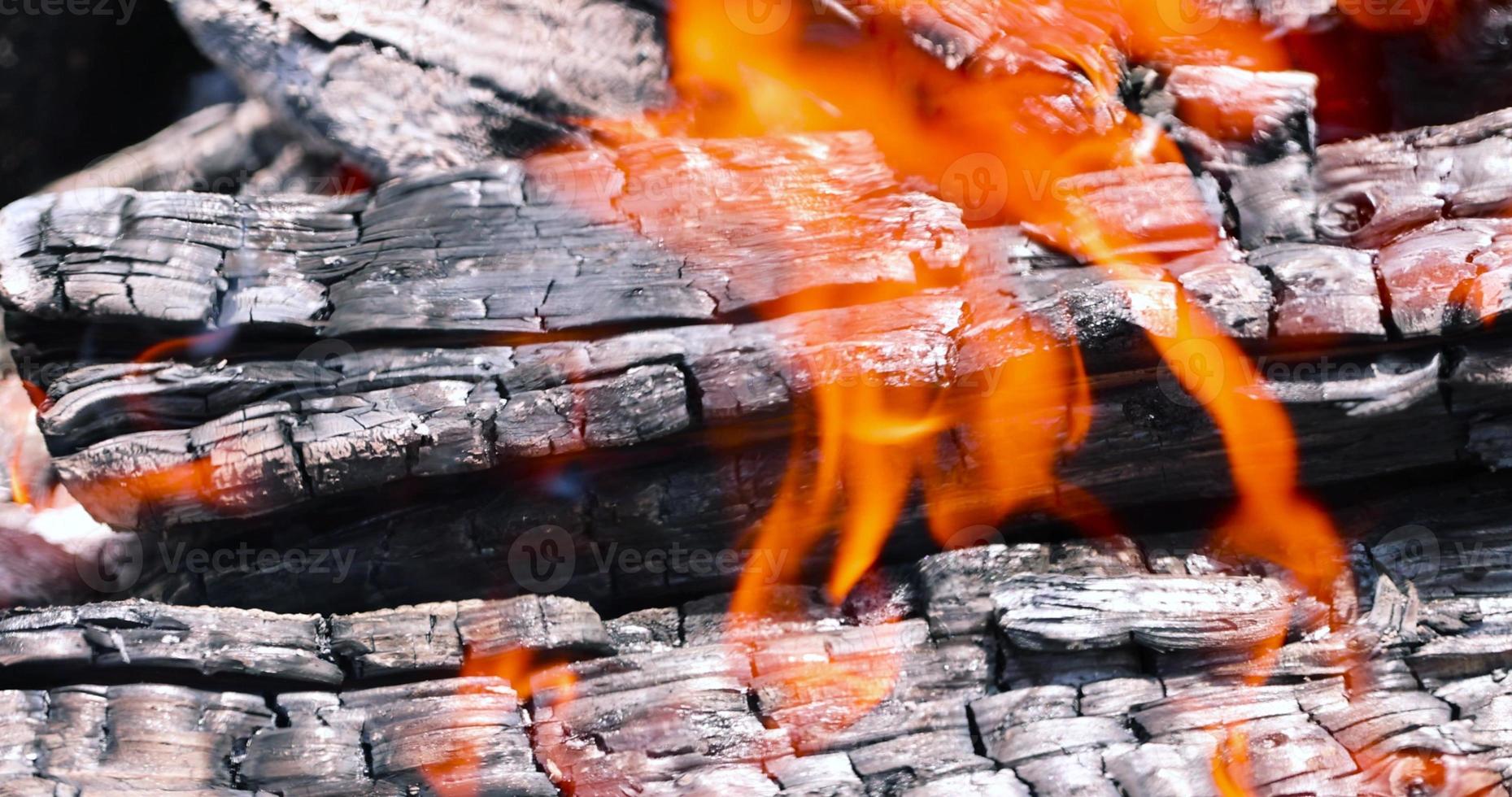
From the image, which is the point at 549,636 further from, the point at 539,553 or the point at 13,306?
the point at 13,306

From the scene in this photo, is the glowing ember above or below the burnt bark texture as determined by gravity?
below

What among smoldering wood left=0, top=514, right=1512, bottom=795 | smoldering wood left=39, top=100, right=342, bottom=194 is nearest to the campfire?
smoldering wood left=0, top=514, right=1512, bottom=795

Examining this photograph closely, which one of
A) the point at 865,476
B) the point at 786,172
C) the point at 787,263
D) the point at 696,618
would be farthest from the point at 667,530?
the point at 786,172

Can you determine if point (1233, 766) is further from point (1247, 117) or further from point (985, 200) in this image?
point (1247, 117)

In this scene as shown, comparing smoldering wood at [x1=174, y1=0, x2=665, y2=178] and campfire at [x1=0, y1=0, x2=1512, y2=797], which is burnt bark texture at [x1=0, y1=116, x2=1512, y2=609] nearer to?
campfire at [x1=0, y1=0, x2=1512, y2=797]

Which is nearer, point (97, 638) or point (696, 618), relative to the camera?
point (97, 638)

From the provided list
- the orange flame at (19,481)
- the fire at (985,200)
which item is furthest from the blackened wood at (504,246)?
the orange flame at (19,481)

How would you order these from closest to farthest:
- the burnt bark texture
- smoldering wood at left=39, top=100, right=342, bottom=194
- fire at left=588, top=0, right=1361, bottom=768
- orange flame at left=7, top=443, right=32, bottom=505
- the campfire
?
the campfire < the burnt bark texture < fire at left=588, top=0, right=1361, bottom=768 < orange flame at left=7, top=443, right=32, bottom=505 < smoldering wood at left=39, top=100, right=342, bottom=194
